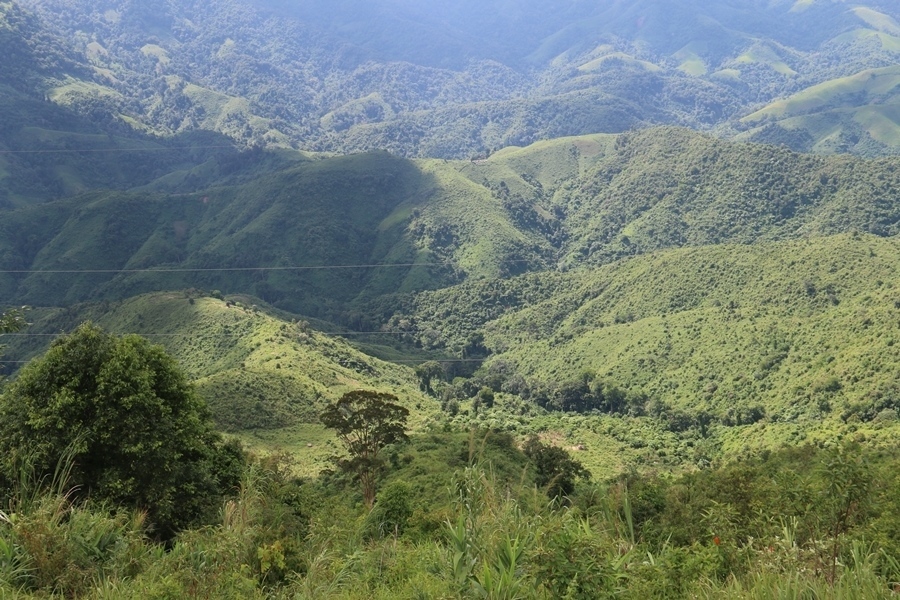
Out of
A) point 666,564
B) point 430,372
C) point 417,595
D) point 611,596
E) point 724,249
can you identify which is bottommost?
point 430,372

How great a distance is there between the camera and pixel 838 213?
14538 centimetres

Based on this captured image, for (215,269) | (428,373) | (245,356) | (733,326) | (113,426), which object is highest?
(113,426)

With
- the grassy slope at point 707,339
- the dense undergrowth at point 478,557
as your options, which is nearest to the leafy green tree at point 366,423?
the grassy slope at point 707,339

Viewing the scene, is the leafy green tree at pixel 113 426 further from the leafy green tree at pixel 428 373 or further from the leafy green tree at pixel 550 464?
the leafy green tree at pixel 428 373

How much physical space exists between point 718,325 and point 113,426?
3237 inches

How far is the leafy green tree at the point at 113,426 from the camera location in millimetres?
17891

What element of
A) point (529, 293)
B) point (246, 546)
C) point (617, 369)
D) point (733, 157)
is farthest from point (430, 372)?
point (733, 157)

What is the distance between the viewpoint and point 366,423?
3766 cm

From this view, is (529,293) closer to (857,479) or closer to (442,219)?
(442,219)

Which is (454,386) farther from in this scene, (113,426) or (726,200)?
(726,200)

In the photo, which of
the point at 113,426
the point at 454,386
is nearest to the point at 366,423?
the point at 113,426

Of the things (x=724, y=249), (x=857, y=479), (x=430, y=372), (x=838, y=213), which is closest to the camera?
(x=857, y=479)

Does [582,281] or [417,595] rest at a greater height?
[417,595]

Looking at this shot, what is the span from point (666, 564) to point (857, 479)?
275 centimetres
